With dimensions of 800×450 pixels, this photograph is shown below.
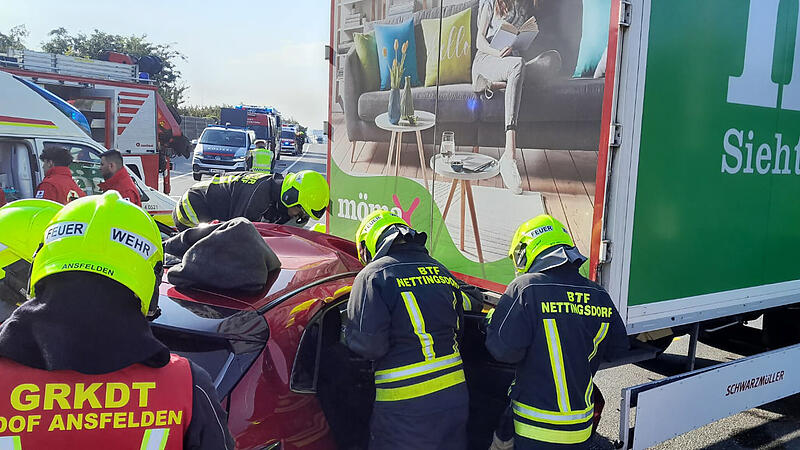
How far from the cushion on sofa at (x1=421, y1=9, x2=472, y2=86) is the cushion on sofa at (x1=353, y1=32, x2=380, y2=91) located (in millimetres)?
563

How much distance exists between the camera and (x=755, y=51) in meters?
3.51

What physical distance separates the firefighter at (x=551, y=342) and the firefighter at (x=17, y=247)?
1954 millimetres

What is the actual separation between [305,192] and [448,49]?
1518 millimetres

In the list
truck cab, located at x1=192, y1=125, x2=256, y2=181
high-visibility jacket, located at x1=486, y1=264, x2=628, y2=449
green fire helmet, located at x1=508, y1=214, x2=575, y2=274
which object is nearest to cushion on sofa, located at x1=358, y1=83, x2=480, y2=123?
green fire helmet, located at x1=508, y1=214, x2=575, y2=274

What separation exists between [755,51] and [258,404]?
326 cm

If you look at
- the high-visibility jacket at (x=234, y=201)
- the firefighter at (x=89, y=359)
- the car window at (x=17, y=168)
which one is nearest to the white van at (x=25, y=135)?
the car window at (x=17, y=168)

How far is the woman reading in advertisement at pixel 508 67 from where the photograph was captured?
133 inches

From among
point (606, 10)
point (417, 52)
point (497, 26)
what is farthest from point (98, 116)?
point (606, 10)

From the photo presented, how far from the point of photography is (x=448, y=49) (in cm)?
391

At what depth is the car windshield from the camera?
22.7 meters

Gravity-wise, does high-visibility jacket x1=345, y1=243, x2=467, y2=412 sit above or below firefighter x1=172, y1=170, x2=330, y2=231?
below

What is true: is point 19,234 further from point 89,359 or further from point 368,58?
point 368,58

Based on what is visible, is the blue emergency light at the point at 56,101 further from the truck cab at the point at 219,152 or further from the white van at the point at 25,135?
the truck cab at the point at 219,152

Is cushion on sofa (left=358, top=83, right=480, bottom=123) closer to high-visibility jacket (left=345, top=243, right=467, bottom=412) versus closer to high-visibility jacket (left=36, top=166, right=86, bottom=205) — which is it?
high-visibility jacket (left=345, top=243, right=467, bottom=412)
